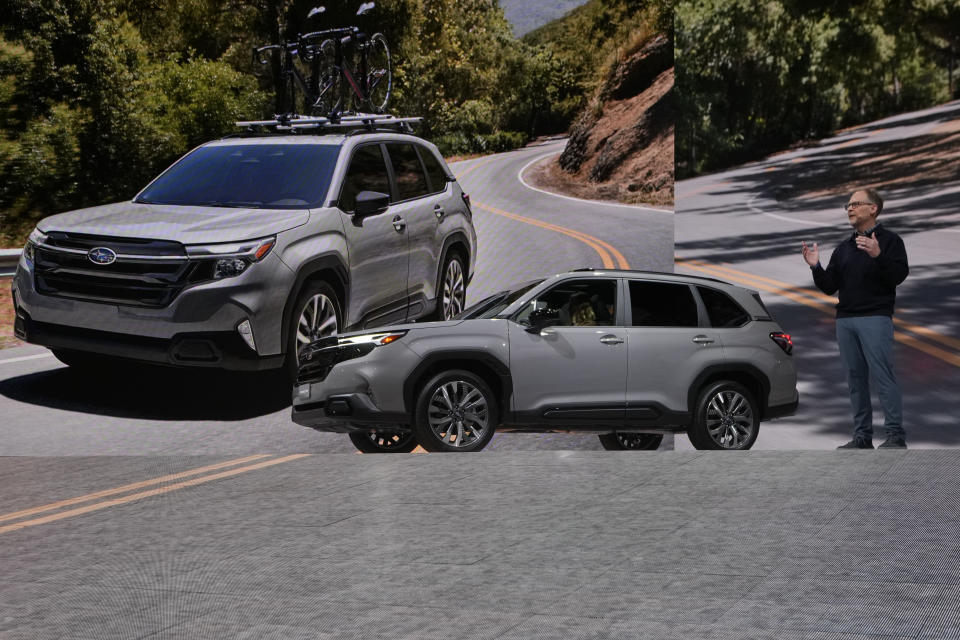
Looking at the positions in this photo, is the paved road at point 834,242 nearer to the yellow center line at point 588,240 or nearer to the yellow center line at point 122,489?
the yellow center line at point 588,240

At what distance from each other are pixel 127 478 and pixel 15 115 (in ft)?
9.32

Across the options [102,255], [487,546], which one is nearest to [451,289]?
[102,255]

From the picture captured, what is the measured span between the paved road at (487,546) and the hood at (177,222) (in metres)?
1.63

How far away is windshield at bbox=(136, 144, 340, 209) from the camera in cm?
814

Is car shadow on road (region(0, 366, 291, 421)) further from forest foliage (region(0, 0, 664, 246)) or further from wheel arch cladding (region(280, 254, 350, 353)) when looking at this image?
forest foliage (region(0, 0, 664, 246))

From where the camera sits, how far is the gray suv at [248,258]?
7.64 metres

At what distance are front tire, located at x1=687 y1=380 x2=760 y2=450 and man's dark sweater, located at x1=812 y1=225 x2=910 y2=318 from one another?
0.99 meters

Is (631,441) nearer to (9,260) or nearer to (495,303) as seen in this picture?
(495,303)

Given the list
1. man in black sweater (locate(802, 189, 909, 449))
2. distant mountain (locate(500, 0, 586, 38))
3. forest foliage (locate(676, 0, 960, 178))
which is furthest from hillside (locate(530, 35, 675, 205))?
man in black sweater (locate(802, 189, 909, 449))

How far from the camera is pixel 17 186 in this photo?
27.6ft

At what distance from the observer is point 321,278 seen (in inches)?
312

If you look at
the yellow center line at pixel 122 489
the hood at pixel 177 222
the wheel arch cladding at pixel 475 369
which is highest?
the hood at pixel 177 222

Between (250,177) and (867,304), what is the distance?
15.1 ft

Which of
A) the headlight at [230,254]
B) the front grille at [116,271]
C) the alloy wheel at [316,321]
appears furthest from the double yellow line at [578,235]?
the front grille at [116,271]
